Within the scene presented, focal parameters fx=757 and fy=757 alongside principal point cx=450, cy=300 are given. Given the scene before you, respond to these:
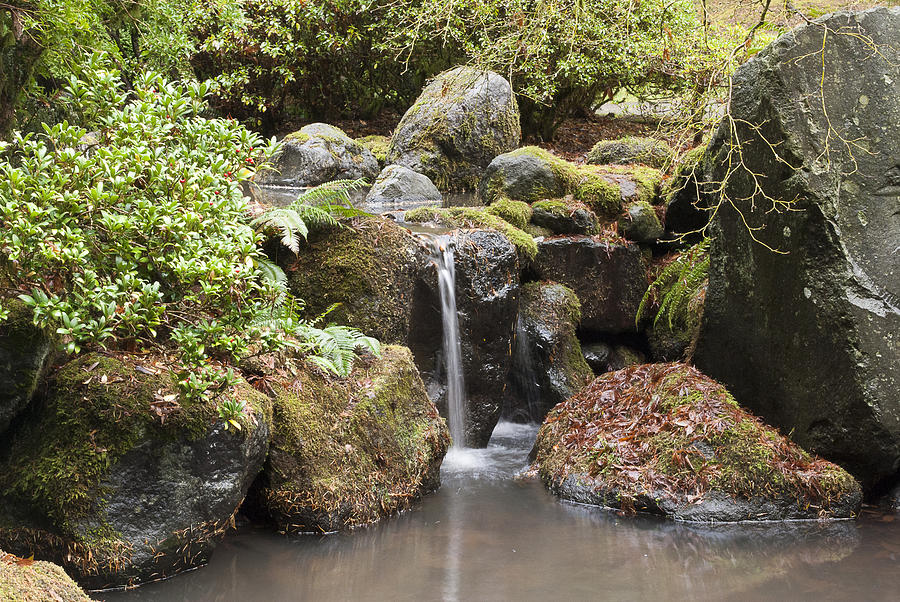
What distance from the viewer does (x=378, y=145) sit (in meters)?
15.7

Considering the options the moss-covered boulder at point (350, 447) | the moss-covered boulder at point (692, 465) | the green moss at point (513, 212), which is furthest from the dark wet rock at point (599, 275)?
the moss-covered boulder at point (350, 447)

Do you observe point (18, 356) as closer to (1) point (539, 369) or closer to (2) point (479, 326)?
(2) point (479, 326)

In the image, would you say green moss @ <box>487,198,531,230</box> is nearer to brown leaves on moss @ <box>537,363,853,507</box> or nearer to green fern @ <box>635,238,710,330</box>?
green fern @ <box>635,238,710,330</box>

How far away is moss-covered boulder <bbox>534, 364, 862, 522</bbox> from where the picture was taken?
5.68 m

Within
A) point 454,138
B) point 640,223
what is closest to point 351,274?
point 640,223

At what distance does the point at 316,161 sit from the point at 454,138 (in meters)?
2.50

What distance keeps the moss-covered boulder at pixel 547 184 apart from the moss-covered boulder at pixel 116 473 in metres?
6.07

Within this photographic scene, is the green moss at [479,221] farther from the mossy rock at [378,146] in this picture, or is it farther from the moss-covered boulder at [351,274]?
the mossy rock at [378,146]

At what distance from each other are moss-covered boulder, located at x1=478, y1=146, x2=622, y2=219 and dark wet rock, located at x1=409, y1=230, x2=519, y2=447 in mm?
2148

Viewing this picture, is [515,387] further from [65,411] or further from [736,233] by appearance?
[65,411]

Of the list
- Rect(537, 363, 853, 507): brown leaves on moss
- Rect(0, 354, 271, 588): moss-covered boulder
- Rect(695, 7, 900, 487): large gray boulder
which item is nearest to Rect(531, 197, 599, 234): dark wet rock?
Rect(537, 363, 853, 507): brown leaves on moss

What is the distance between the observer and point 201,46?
1656cm

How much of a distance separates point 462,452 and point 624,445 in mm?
1778

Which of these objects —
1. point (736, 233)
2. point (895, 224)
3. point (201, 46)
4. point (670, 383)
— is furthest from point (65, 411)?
point (201, 46)
